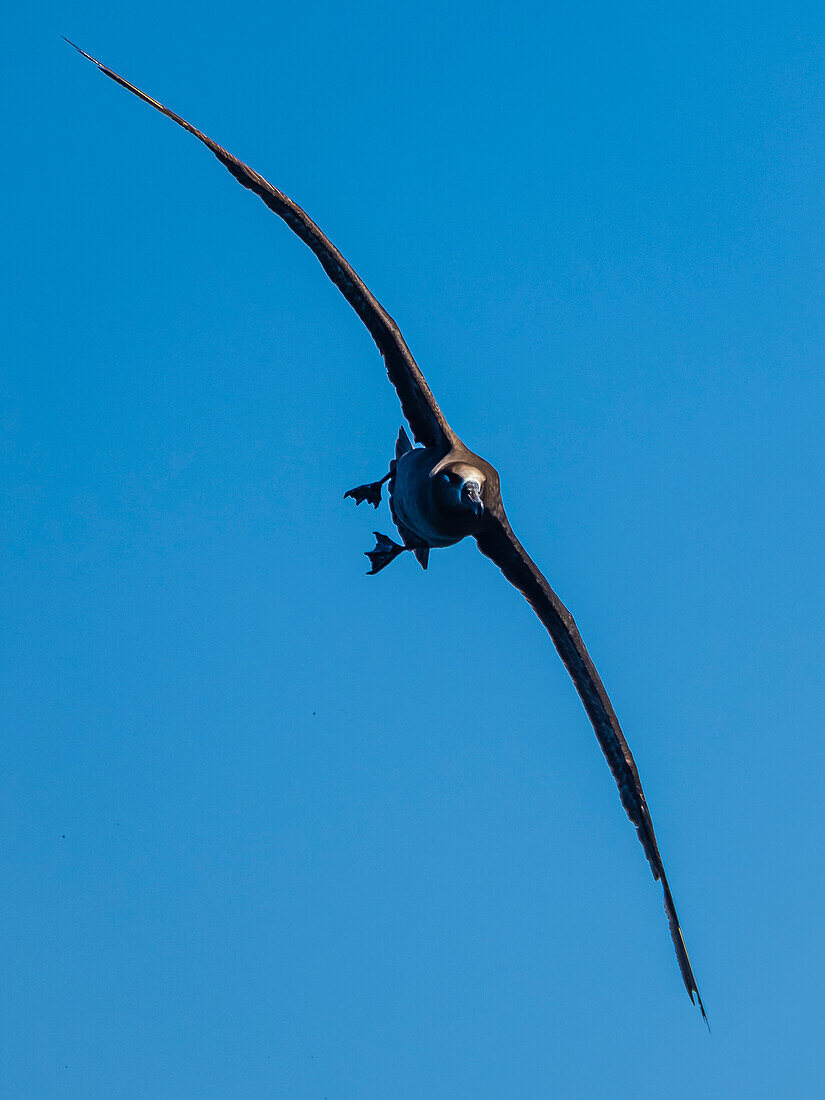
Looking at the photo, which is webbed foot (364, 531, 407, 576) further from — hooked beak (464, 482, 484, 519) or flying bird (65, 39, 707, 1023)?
hooked beak (464, 482, 484, 519)

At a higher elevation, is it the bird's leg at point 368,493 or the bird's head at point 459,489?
the bird's leg at point 368,493

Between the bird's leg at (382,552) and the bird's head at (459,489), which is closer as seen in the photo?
the bird's head at (459,489)

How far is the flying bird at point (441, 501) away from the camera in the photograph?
57.0 ft

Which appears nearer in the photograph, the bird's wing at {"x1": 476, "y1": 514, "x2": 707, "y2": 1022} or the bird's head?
the bird's head

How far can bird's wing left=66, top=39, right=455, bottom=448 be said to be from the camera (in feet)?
56.9

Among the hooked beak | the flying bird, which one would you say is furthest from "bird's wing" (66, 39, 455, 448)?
the hooked beak

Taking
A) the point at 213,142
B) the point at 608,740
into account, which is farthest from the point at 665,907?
the point at 213,142

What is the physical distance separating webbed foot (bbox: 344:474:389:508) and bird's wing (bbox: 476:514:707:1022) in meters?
2.05

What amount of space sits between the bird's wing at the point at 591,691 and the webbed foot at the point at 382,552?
5.46 feet

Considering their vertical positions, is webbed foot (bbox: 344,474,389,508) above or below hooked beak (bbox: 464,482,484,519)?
above

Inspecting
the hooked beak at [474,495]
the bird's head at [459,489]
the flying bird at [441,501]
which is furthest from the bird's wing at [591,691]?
the hooked beak at [474,495]

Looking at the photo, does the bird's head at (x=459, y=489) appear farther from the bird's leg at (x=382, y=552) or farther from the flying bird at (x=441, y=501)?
the bird's leg at (x=382, y=552)

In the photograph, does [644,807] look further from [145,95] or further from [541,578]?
[145,95]

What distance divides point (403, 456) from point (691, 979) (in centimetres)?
836
